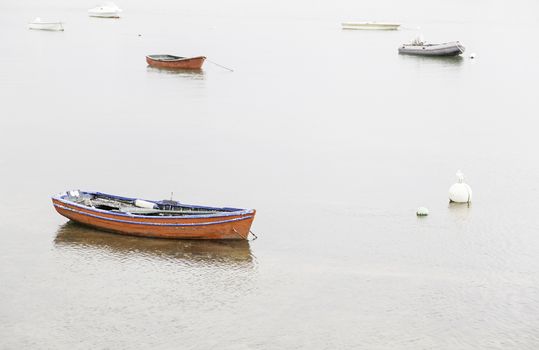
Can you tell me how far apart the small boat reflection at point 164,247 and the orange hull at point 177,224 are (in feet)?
0.99

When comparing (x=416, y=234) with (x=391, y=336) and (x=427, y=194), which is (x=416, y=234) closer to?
(x=427, y=194)

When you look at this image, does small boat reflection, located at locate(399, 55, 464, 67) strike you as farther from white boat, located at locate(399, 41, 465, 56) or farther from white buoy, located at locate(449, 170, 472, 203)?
white buoy, located at locate(449, 170, 472, 203)

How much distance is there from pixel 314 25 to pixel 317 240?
446 ft

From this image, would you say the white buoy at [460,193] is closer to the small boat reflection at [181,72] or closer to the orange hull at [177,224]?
the orange hull at [177,224]

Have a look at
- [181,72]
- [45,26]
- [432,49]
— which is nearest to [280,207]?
[181,72]

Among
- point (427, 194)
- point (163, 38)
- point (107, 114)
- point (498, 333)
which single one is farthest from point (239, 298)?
point (163, 38)

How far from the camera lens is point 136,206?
3922 cm

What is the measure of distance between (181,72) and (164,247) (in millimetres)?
60646

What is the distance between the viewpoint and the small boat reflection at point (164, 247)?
3600cm

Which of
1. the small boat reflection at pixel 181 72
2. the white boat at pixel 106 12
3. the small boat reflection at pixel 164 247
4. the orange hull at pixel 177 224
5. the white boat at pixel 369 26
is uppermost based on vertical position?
the white boat at pixel 106 12

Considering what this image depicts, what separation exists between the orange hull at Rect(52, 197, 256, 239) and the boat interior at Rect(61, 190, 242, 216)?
0.67m

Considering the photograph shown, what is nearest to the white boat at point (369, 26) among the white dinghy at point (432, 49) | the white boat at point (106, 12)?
the white dinghy at point (432, 49)

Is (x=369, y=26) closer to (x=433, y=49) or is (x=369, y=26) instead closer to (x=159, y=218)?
(x=433, y=49)

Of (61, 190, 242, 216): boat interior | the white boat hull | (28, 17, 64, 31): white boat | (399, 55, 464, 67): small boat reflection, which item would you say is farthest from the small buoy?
(28, 17, 64, 31): white boat
